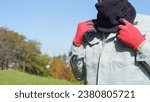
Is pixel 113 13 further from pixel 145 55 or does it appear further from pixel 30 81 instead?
pixel 30 81

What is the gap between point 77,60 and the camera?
3.64 m

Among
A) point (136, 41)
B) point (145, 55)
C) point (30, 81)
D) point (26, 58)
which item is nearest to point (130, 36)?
point (136, 41)

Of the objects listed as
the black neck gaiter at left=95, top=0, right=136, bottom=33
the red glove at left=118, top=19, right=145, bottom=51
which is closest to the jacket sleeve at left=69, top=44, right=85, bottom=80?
the black neck gaiter at left=95, top=0, right=136, bottom=33

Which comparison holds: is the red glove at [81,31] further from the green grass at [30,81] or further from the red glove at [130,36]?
the green grass at [30,81]

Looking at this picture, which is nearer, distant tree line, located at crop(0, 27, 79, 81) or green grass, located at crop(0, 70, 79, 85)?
green grass, located at crop(0, 70, 79, 85)

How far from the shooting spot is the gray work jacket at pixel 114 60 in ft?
11.1

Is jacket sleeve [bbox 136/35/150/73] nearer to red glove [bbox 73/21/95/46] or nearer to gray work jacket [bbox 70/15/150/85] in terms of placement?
gray work jacket [bbox 70/15/150/85]

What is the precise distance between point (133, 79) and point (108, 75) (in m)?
0.18

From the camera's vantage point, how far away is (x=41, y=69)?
77.9 meters

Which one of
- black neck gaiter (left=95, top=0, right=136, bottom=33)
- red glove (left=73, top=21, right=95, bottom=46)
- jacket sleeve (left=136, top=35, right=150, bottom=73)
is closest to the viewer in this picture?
jacket sleeve (left=136, top=35, right=150, bottom=73)

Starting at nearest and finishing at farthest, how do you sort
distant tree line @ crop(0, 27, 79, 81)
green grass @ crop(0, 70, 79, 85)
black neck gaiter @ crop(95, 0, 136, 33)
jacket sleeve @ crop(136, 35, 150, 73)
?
jacket sleeve @ crop(136, 35, 150, 73)
black neck gaiter @ crop(95, 0, 136, 33)
green grass @ crop(0, 70, 79, 85)
distant tree line @ crop(0, 27, 79, 81)

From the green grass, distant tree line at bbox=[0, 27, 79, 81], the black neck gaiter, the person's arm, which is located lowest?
distant tree line at bbox=[0, 27, 79, 81]

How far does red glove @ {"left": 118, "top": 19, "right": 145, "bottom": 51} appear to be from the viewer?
335 cm

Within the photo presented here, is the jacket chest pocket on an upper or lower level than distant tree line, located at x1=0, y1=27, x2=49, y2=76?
upper
